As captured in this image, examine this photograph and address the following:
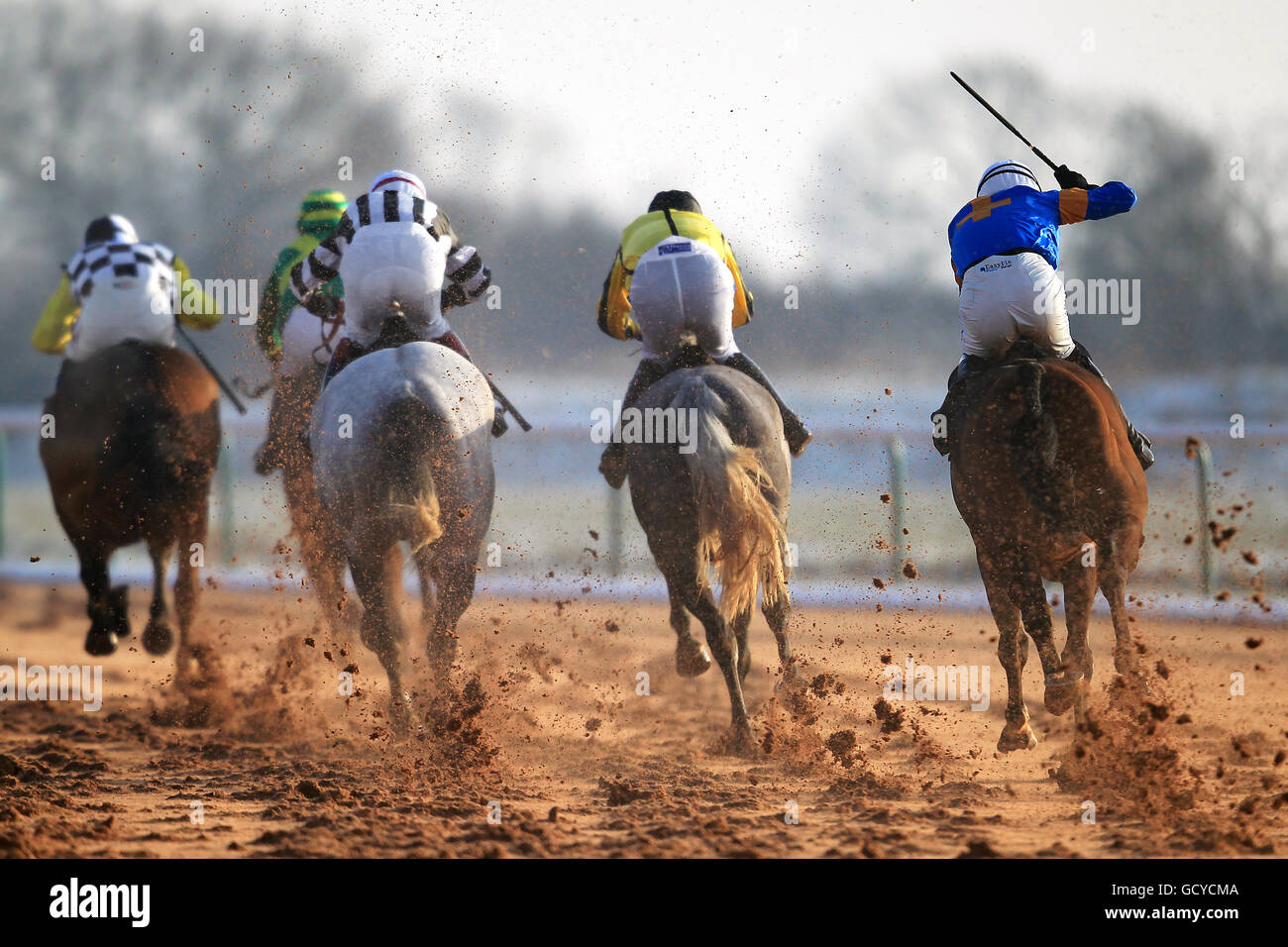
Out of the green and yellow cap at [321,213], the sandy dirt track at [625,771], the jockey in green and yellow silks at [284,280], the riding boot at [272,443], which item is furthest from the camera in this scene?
the green and yellow cap at [321,213]

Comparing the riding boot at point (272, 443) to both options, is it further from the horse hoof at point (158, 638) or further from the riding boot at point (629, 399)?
the riding boot at point (629, 399)

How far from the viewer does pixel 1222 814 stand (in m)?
4.54

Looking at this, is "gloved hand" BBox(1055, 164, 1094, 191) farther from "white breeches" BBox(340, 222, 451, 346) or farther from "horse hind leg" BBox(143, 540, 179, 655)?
"horse hind leg" BBox(143, 540, 179, 655)

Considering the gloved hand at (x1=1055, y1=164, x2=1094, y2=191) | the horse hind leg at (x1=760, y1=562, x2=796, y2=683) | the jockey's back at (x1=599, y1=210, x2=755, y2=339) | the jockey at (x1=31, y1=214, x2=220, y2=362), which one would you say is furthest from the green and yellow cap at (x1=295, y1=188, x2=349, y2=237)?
the gloved hand at (x1=1055, y1=164, x2=1094, y2=191)

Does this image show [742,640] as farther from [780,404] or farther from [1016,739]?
[1016,739]

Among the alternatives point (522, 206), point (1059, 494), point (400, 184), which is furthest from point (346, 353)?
point (522, 206)

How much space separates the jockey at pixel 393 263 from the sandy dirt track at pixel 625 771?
1.43 meters

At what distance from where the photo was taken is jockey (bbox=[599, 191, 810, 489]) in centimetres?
573

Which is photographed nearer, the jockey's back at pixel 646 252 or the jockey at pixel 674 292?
the jockey at pixel 674 292

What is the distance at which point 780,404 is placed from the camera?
589cm

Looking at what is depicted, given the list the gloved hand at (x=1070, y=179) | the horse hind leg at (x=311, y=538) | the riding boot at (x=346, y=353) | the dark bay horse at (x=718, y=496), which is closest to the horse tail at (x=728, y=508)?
the dark bay horse at (x=718, y=496)

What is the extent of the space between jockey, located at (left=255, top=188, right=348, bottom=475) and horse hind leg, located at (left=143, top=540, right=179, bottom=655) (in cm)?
73

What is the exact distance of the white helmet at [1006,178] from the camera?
217 inches
